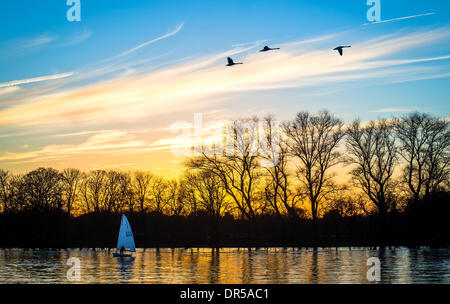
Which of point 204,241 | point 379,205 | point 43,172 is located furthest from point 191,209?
point 379,205

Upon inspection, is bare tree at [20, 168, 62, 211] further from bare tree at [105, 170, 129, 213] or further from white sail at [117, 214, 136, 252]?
white sail at [117, 214, 136, 252]

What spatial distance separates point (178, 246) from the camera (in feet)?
310

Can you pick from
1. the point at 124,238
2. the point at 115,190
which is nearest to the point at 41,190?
the point at 115,190

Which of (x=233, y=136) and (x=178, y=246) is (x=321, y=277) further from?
(x=178, y=246)

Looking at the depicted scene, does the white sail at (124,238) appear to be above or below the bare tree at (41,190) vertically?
below

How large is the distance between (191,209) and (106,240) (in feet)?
58.0

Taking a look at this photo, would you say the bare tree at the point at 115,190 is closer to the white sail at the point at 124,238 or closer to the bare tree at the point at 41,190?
the bare tree at the point at 41,190

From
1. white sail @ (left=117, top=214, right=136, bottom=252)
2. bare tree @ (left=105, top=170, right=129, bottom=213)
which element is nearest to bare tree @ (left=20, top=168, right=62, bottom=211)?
bare tree @ (left=105, top=170, right=129, bottom=213)

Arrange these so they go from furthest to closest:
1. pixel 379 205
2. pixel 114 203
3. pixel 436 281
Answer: pixel 114 203, pixel 379 205, pixel 436 281

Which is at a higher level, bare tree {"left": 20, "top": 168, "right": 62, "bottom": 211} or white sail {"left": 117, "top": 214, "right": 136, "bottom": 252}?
bare tree {"left": 20, "top": 168, "right": 62, "bottom": 211}

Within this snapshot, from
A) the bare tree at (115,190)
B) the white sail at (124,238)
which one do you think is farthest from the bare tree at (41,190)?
the white sail at (124,238)

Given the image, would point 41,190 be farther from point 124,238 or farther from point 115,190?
point 124,238

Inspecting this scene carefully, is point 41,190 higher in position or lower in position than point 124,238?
higher

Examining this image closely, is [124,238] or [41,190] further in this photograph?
[41,190]
